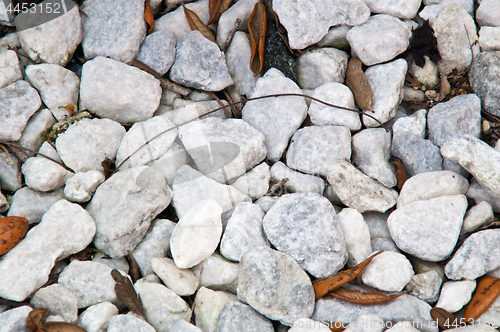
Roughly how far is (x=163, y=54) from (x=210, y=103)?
0.37 metres

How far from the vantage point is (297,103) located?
1.94 meters

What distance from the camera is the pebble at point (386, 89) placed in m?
1.88

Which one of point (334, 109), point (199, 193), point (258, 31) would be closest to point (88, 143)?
point (199, 193)

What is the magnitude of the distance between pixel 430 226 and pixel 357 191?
351 mm

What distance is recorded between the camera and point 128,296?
1.44 metres

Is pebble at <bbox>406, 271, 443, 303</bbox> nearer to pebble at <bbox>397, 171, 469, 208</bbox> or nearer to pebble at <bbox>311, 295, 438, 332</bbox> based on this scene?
pebble at <bbox>311, 295, 438, 332</bbox>

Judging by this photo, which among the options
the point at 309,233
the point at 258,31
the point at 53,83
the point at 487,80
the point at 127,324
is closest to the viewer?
the point at 127,324

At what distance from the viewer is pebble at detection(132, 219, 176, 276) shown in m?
1.61

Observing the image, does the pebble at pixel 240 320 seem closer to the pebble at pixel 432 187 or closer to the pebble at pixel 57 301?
the pebble at pixel 57 301

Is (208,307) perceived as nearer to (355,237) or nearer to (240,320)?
(240,320)

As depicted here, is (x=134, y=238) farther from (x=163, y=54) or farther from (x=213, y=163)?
(x=163, y=54)

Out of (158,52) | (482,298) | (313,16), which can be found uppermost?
(313,16)

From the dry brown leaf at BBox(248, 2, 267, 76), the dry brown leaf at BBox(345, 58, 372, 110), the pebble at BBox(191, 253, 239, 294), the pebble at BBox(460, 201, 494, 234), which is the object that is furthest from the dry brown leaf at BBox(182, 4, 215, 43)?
the pebble at BBox(460, 201, 494, 234)

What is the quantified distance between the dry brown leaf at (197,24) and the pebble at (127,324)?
151cm
